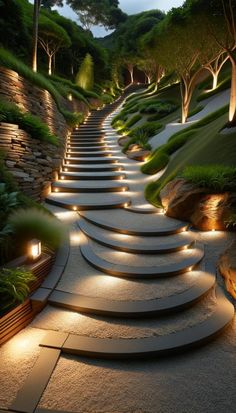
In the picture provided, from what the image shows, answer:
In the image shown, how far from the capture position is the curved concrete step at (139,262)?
194 inches

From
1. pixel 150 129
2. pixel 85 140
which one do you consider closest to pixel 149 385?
pixel 85 140

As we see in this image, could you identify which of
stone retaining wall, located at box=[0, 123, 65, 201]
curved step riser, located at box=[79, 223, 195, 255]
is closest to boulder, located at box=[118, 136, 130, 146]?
stone retaining wall, located at box=[0, 123, 65, 201]

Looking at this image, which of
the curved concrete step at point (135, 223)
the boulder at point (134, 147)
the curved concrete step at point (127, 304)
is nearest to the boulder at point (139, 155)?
the boulder at point (134, 147)

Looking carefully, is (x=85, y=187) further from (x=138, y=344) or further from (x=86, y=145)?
(x=138, y=344)

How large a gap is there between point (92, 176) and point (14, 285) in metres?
7.07

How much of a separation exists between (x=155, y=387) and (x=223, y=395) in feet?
2.53

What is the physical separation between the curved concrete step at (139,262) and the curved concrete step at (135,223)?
32.3 inches

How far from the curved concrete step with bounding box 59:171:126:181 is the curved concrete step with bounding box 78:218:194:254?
4021mm

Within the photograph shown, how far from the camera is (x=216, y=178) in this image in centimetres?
648

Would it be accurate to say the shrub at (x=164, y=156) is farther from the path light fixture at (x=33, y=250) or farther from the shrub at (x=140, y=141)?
the path light fixture at (x=33, y=250)

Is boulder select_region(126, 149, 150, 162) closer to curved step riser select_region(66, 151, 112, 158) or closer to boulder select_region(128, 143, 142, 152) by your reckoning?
boulder select_region(128, 143, 142, 152)

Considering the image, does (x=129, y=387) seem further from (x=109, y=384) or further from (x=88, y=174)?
(x=88, y=174)

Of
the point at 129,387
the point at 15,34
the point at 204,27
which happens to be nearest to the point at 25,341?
the point at 129,387

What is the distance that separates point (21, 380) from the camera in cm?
299
